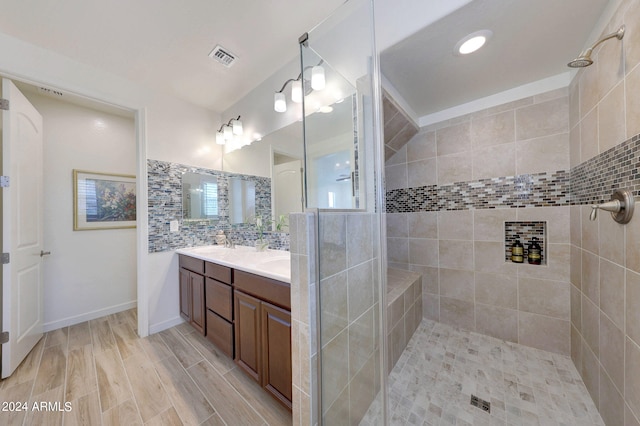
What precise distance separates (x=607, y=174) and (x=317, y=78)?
5.33 ft

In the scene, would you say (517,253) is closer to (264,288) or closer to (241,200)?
(264,288)

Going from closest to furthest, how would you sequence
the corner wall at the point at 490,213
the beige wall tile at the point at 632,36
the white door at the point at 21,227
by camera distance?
1. the beige wall tile at the point at 632,36
2. the white door at the point at 21,227
3. the corner wall at the point at 490,213

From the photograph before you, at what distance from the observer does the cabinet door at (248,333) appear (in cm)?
134

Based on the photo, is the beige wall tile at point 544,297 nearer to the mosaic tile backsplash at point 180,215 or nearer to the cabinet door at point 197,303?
the mosaic tile backsplash at point 180,215

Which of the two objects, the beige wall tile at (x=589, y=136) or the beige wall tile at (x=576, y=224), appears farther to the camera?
the beige wall tile at (x=576, y=224)

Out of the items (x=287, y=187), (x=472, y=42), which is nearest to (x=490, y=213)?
(x=472, y=42)

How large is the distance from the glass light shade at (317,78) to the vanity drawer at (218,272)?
4.48ft

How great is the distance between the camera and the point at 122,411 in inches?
49.5

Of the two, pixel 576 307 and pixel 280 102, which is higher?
pixel 280 102

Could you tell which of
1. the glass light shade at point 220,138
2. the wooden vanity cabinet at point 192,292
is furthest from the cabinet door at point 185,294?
the glass light shade at point 220,138

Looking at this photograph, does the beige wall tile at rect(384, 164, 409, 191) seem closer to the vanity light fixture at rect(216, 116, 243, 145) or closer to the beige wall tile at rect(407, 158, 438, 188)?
the beige wall tile at rect(407, 158, 438, 188)

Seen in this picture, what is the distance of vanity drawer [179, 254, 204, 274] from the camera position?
1.93 meters

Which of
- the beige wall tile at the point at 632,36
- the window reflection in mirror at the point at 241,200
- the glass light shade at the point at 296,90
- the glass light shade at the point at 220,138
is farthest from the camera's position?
the glass light shade at the point at 220,138

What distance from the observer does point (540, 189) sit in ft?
5.61
